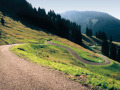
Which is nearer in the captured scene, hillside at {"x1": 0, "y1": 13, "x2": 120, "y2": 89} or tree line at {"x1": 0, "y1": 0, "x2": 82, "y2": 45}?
hillside at {"x1": 0, "y1": 13, "x2": 120, "y2": 89}

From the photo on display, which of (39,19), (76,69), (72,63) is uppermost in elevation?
(39,19)

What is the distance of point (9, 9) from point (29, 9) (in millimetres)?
22730

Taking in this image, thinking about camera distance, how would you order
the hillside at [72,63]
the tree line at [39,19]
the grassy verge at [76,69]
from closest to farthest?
the grassy verge at [76,69], the hillside at [72,63], the tree line at [39,19]

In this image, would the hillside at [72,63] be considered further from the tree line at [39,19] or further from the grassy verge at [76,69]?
the tree line at [39,19]

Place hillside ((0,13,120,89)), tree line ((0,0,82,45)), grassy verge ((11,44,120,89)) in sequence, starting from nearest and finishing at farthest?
grassy verge ((11,44,120,89)) < hillside ((0,13,120,89)) < tree line ((0,0,82,45))

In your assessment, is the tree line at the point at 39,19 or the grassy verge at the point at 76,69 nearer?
the grassy verge at the point at 76,69

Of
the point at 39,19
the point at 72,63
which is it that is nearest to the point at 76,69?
the point at 72,63

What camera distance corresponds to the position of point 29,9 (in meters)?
100

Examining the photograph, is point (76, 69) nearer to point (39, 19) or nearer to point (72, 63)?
point (72, 63)

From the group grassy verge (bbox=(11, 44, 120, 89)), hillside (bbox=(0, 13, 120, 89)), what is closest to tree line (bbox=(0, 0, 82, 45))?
hillside (bbox=(0, 13, 120, 89))

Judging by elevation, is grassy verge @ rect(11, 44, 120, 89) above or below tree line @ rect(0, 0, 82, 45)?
below

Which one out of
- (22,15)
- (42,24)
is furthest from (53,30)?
(22,15)

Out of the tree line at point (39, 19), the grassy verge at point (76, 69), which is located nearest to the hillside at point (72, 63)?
the grassy verge at point (76, 69)

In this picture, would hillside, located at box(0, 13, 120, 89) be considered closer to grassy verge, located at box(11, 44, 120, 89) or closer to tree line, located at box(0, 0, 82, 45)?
grassy verge, located at box(11, 44, 120, 89)
